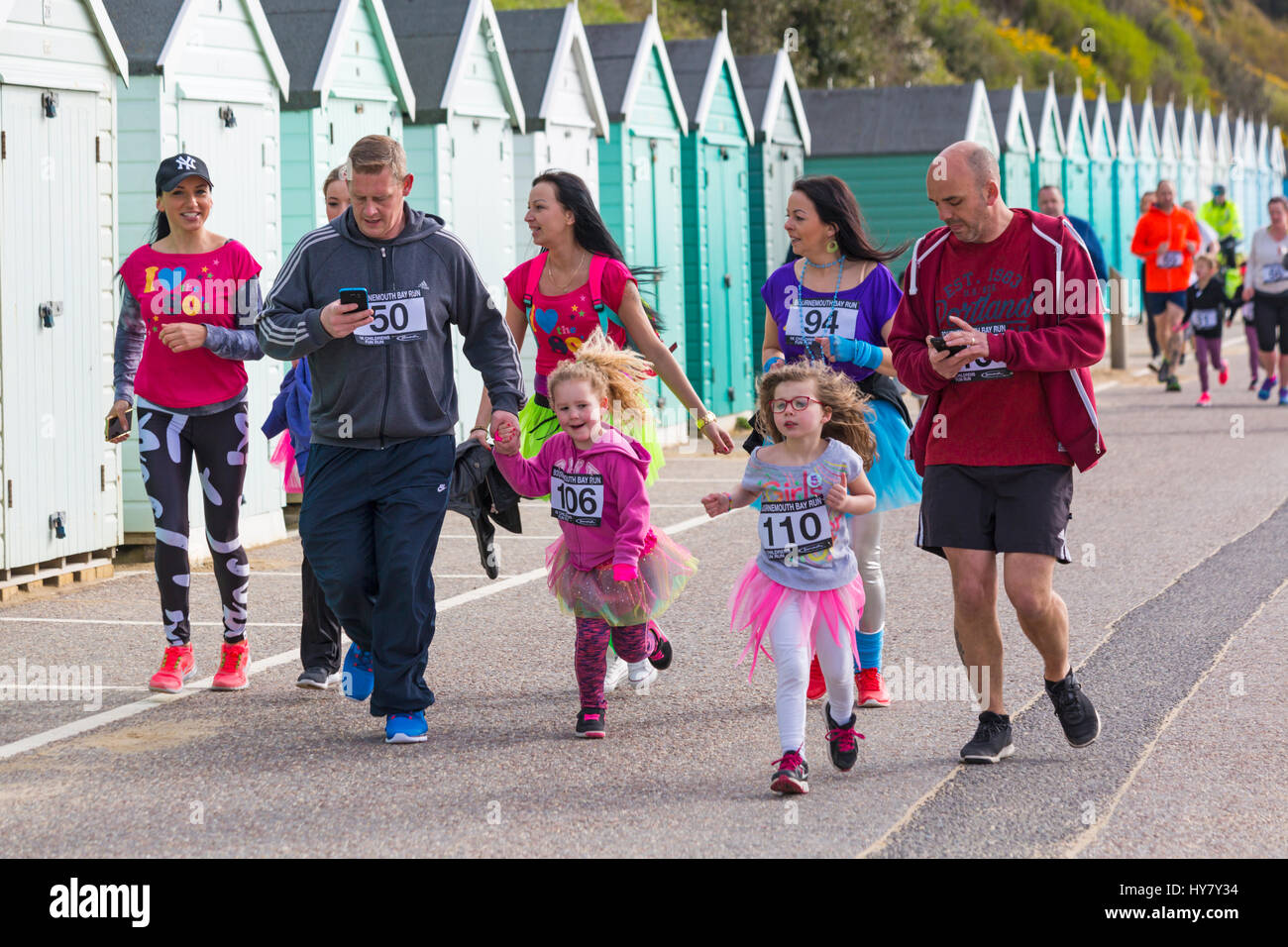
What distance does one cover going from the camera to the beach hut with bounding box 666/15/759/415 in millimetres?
16938

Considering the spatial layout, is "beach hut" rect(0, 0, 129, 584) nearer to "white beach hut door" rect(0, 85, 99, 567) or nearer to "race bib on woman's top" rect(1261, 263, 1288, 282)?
"white beach hut door" rect(0, 85, 99, 567)

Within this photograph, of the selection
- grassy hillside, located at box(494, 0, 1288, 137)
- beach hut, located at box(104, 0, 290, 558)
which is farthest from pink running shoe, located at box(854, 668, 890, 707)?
grassy hillside, located at box(494, 0, 1288, 137)

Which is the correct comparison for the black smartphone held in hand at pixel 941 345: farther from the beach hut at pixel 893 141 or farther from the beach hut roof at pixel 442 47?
the beach hut at pixel 893 141

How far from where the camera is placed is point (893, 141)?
24.0m

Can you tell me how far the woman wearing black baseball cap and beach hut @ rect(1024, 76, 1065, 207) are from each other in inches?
855

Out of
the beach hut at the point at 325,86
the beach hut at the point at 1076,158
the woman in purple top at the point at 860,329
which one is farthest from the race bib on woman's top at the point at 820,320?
the beach hut at the point at 1076,158

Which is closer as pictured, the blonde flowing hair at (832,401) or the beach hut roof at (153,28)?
the blonde flowing hair at (832,401)

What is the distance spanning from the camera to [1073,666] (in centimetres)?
Answer: 716

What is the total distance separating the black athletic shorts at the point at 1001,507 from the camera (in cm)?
569

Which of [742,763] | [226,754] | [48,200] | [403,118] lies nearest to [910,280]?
[742,763]

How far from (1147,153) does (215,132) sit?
29.4 meters

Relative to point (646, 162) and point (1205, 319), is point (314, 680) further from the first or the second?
point (1205, 319)

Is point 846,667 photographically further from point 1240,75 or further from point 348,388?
point 1240,75

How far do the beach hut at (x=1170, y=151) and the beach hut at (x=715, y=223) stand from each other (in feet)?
73.1
